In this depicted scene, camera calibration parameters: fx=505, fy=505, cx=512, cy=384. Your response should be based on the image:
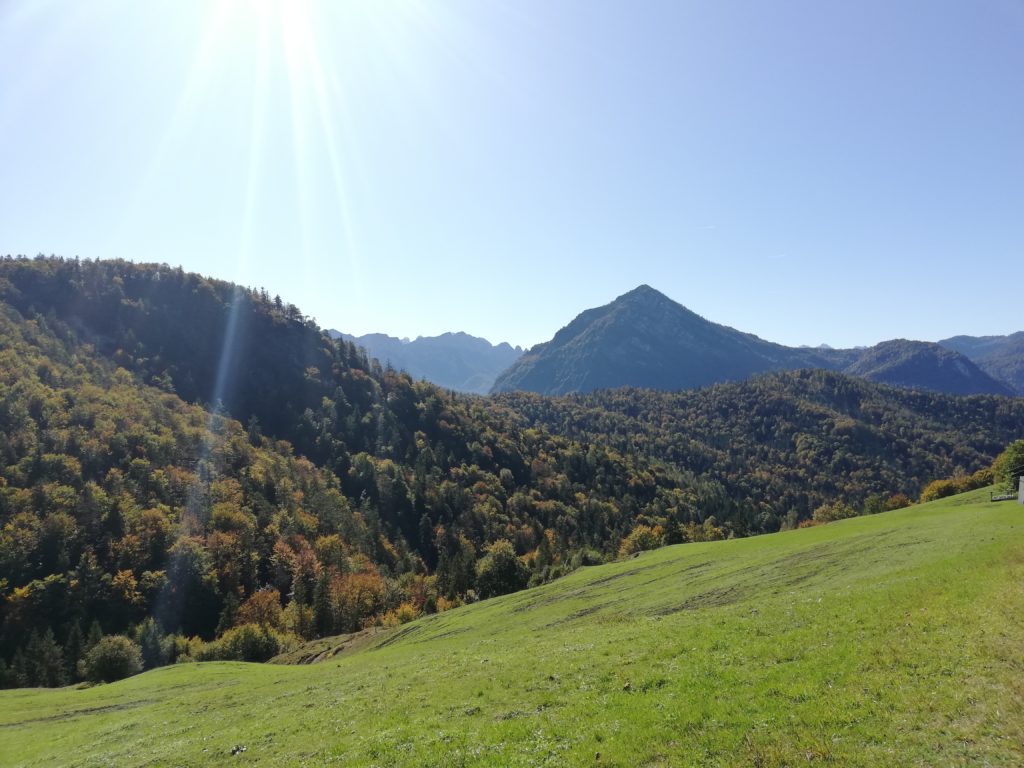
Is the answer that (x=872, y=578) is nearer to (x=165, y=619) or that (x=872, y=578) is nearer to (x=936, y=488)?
(x=936, y=488)

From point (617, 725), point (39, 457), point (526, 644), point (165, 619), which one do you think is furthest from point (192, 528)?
point (617, 725)

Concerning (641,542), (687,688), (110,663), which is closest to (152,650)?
(110,663)

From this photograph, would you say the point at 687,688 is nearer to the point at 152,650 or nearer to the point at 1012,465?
the point at 1012,465

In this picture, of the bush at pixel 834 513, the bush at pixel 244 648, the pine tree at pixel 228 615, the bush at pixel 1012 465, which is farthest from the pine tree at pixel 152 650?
the bush at pixel 834 513

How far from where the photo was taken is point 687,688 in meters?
→ 19.9

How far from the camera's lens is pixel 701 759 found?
47.9 feet

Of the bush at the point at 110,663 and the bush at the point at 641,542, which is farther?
the bush at the point at 641,542

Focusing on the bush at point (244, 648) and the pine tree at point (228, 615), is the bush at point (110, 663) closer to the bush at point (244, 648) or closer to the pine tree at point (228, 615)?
the bush at point (244, 648)

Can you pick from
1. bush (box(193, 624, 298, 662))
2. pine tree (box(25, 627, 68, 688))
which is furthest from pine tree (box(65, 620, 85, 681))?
bush (box(193, 624, 298, 662))

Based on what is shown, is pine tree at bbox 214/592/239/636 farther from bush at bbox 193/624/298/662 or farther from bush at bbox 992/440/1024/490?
bush at bbox 992/440/1024/490

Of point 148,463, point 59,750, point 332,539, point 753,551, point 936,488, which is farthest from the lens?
point 148,463

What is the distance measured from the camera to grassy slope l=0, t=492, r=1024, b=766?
595 inches

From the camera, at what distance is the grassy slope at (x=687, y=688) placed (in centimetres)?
1512

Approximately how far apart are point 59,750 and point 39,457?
639ft
